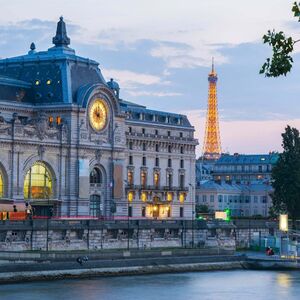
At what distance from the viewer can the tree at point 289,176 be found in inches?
5128

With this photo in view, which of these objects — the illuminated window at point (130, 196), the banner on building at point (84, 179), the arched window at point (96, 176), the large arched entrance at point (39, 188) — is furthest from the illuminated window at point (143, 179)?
the large arched entrance at point (39, 188)

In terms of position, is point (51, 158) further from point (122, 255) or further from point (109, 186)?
point (122, 255)

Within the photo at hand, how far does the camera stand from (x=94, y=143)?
5162 inches

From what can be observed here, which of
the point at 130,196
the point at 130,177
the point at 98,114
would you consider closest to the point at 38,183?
the point at 98,114

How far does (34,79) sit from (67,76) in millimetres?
5823

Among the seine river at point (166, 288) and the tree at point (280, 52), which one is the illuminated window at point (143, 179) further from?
the tree at point (280, 52)

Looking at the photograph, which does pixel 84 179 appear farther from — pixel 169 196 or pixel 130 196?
pixel 169 196

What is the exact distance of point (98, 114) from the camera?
132125 millimetres

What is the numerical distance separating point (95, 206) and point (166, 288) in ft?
190

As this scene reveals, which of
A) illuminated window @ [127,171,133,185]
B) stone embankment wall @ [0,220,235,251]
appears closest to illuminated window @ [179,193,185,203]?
illuminated window @ [127,171,133,185]

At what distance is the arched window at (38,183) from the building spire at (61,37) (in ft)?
71.2

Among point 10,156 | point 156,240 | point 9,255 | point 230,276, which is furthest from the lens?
point 10,156

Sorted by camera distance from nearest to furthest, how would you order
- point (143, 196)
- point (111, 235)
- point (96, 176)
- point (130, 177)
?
point (111, 235) < point (96, 176) < point (130, 177) < point (143, 196)

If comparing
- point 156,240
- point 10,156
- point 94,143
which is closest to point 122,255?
point 156,240
